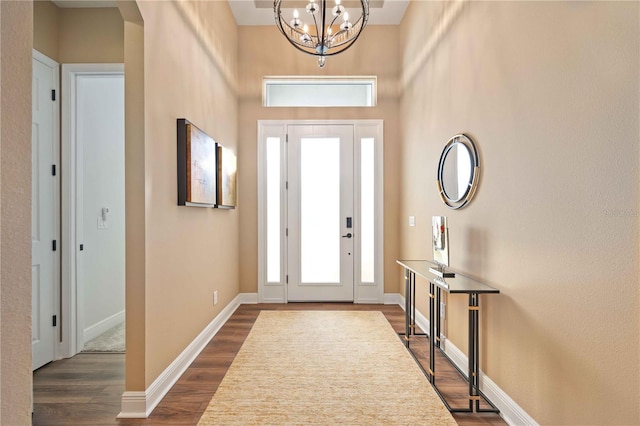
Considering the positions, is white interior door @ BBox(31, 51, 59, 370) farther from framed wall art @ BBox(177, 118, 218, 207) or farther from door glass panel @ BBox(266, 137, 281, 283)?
door glass panel @ BBox(266, 137, 281, 283)

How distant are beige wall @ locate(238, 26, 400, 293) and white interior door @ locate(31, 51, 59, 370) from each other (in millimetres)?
2123

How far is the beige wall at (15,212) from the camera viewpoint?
0.65 m

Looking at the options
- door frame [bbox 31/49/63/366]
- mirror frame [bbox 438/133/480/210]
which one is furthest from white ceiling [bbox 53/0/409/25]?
mirror frame [bbox 438/133/480/210]

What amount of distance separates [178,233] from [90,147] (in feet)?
5.39

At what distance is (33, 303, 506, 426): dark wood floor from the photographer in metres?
2.07

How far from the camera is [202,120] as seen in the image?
3.13 m

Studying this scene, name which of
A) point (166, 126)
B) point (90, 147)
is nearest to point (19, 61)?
point (166, 126)

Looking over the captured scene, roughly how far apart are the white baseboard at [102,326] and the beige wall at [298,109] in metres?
1.45

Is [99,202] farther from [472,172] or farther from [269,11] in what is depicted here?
[472,172]

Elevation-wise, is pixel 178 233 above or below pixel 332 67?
below

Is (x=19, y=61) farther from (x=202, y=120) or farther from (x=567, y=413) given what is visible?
(x=202, y=120)

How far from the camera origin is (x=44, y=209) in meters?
2.79

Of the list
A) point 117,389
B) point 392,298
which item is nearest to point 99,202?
point 117,389

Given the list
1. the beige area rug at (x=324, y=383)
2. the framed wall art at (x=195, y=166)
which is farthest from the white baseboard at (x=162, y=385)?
the framed wall art at (x=195, y=166)
